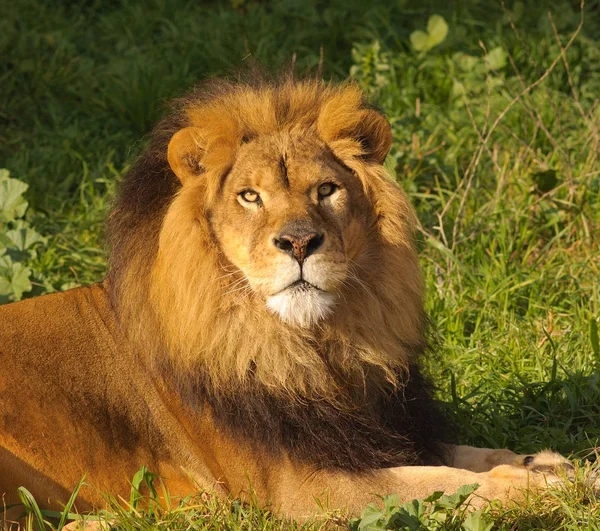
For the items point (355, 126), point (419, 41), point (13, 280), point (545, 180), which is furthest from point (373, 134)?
point (419, 41)

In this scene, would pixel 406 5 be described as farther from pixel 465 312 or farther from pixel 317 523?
pixel 317 523

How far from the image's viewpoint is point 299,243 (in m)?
3.69

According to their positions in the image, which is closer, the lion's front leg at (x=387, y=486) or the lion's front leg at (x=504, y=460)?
the lion's front leg at (x=387, y=486)

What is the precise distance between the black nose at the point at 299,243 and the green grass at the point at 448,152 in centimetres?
95

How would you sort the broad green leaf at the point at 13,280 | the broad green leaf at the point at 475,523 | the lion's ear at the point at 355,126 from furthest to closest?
the broad green leaf at the point at 13,280, the lion's ear at the point at 355,126, the broad green leaf at the point at 475,523

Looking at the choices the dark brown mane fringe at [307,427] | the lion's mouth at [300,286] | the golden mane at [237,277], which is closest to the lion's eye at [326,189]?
the golden mane at [237,277]

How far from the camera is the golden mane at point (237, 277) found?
13.0ft

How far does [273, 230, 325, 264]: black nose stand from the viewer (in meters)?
3.69

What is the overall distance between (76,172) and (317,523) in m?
4.29

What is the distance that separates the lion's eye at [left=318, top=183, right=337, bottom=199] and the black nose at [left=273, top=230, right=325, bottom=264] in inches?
11.0

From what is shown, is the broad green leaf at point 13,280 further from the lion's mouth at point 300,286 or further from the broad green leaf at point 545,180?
the broad green leaf at point 545,180

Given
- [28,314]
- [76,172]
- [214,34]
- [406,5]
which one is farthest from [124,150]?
[28,314]

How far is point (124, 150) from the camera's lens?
780cm

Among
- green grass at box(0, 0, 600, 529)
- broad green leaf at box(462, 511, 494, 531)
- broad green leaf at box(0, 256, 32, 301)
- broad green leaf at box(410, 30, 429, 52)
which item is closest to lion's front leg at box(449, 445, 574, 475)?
green grass at box(0, 0, 600, 529)
